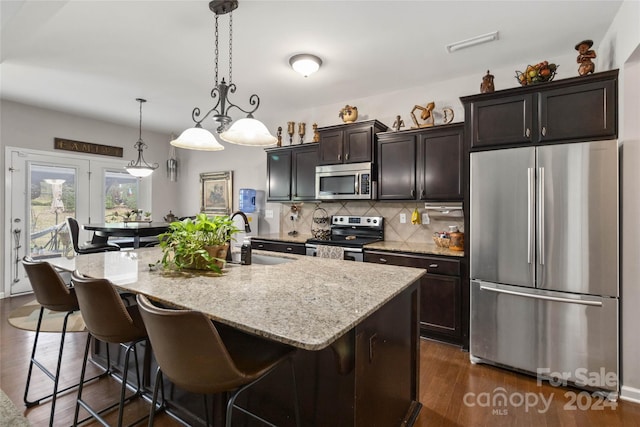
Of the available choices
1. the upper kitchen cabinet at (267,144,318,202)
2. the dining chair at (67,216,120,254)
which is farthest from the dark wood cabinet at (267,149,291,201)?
the dining chair at (67,216,120,254)

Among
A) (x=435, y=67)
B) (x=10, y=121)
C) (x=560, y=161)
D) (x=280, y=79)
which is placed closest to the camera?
(x=560, y=161)

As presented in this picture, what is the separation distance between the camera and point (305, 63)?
2975 millimetres

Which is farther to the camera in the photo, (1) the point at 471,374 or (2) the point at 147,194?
(2) the point at 147,194

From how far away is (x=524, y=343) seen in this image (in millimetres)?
2459

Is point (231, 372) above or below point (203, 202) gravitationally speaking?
below

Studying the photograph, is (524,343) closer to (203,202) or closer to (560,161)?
(560,161)

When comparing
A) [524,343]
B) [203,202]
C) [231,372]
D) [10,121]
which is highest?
[10,121]

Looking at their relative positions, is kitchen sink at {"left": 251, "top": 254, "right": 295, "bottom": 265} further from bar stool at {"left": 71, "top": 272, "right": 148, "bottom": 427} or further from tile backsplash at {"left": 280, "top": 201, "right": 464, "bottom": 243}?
tile backsplash at {"left": 280, "top": 201, "right": 464, "bottom": 243}

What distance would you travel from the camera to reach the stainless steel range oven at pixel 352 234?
3.50 m

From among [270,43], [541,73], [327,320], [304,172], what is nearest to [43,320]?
[304,172]

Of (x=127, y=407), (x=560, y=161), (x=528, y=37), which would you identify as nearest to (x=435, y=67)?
(x=528, y=37)

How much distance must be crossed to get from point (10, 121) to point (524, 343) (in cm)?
645

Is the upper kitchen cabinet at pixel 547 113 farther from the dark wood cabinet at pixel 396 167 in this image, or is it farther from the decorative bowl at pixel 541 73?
the dark wood cabinet at pixel 396 167

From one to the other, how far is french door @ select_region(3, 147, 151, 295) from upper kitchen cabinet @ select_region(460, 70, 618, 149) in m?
4.79
